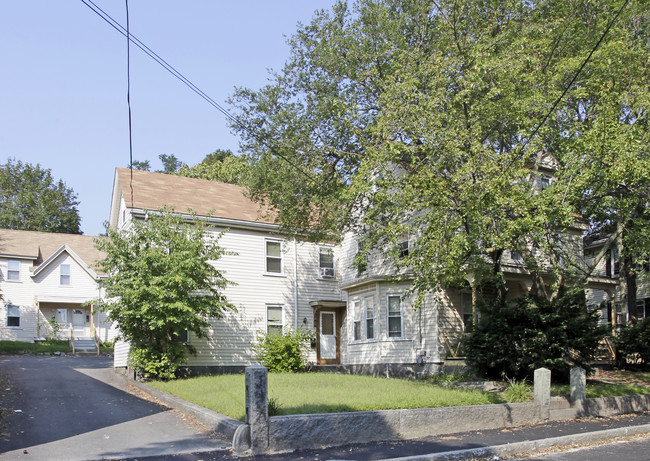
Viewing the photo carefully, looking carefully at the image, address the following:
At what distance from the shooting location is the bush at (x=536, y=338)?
15438 mm

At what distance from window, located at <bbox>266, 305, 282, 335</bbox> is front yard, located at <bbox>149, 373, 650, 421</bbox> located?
534 cm

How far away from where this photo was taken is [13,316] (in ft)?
107

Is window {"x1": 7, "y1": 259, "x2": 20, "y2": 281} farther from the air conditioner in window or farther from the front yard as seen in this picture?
the front yard

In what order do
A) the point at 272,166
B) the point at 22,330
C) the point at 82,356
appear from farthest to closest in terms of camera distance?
the point at 22,330, the point at 82,356, the point at 272,166

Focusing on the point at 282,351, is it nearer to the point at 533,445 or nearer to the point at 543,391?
the point at 543,391

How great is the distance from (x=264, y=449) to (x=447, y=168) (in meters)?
8.17

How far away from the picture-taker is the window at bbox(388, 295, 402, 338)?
70.2 ft

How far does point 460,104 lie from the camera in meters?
15.2

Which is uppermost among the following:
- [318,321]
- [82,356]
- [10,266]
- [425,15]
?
[425,15]

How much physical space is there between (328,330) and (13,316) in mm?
19884

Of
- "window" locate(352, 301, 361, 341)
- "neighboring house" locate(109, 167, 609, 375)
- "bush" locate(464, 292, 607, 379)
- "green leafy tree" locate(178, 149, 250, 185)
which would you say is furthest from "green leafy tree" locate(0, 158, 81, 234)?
"bush" locate(464, 292, 607, 379)

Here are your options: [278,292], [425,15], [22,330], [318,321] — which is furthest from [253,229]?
[22,330]

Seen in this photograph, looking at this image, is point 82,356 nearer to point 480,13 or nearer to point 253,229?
point 253,229

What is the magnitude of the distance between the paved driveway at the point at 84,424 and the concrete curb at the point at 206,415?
216 mm
